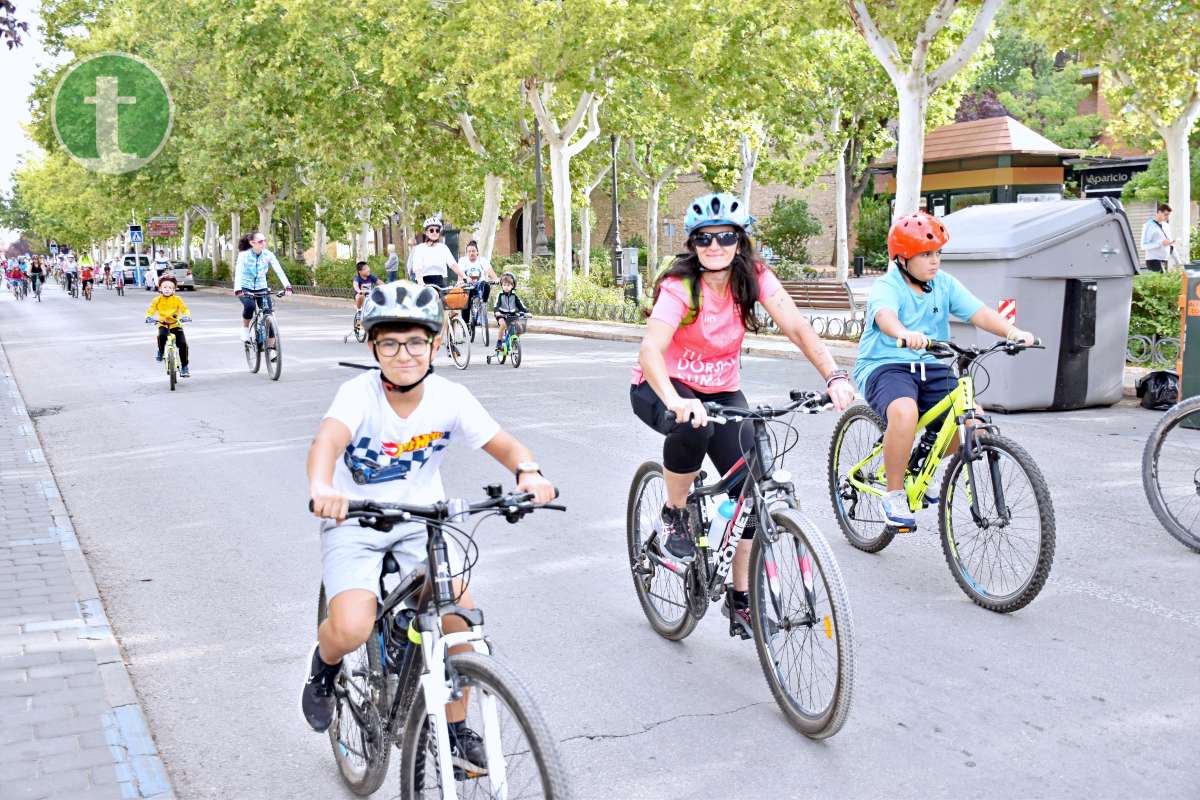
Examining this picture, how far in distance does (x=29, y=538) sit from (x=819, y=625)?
509 cm

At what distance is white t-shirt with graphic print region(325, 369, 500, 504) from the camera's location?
346cm

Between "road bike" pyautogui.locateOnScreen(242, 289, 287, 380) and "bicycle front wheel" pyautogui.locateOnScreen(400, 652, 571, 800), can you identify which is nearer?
"bicycle front wheel" pyautogui.locateOnScreen(400, 652, 571, 800)

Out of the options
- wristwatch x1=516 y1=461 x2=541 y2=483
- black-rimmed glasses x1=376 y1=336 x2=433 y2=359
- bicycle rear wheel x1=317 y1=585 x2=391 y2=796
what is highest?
black-rimmed glasses x1=376 y1=336 x2=433 y2=359

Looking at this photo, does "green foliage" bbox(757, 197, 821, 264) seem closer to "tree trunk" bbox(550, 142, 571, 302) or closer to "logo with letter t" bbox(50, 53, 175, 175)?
"tree trunk" bbox(550, 142, 571, 302)

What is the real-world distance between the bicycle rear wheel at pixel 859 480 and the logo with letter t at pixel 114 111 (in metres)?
50.1

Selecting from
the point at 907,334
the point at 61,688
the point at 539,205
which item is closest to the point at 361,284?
the point at 539,205

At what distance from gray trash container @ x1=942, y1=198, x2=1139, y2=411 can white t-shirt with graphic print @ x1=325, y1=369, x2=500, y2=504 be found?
8615 millimetres

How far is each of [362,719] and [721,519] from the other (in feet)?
5.06

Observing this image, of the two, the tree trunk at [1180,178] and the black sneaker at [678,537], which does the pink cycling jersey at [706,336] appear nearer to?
the black sneaker at [678,537]

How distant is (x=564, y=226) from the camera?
28.0 meters

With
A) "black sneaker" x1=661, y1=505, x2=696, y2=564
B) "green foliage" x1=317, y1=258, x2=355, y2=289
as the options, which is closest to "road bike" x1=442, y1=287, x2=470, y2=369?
"black sneaker" x1=661, y1=505, x2=696, y2=564

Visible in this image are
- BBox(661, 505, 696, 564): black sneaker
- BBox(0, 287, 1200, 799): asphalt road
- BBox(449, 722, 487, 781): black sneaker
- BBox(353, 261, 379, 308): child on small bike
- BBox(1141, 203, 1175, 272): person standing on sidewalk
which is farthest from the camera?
BBox(353, 261, 379, 308): child on small bike

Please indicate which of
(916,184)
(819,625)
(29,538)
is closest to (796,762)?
(819,625)

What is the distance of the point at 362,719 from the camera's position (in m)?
3.63
